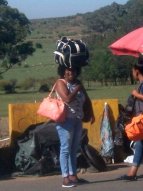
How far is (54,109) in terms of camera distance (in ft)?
31.8

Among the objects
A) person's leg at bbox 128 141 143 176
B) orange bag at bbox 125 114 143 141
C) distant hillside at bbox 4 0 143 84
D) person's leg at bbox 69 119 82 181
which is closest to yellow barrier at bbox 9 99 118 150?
person's leg at bbox 128 141 143 176

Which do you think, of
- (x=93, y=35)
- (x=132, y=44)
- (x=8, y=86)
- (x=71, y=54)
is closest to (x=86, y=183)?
(x=71, y=54)

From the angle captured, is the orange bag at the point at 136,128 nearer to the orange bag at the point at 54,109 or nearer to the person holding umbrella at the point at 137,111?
the person holding umbrella at the point at 137,111

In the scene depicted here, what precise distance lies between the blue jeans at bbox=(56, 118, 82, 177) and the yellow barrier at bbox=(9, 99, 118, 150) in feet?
7.61

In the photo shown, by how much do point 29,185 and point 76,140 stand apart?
3.15 feet

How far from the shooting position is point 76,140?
9875mm

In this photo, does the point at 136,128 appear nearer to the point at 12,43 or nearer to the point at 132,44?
the point at 132,44

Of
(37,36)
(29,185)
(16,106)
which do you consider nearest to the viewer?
(29,185)

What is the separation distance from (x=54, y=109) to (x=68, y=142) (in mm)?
432

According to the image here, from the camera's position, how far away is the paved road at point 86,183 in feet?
32.3

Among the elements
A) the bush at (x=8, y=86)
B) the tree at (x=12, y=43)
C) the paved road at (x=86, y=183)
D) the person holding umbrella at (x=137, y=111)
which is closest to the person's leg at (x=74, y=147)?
the paved road at (x=86, y=183)

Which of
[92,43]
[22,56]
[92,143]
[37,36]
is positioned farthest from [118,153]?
[37,36]

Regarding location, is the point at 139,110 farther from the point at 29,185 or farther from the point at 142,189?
the point at 29,185

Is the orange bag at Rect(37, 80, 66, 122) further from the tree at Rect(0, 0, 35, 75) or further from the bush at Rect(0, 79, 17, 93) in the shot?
the tree at Rect(0, 0, 35, 75)
